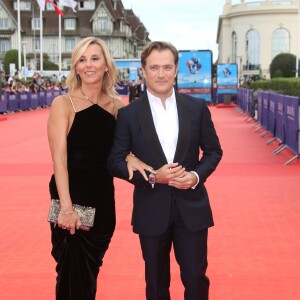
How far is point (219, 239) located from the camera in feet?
23.6

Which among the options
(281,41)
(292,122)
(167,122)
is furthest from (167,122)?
(281,41)

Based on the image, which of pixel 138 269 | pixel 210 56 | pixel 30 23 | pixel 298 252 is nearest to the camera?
pixel 138 269

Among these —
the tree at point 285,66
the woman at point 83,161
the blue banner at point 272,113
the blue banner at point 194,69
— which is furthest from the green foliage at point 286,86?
the tree at point 285,66

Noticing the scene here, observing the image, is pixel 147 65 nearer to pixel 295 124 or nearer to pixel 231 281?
pixel 231 281

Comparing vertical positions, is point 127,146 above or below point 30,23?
below

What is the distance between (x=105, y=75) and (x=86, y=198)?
2.61 feet

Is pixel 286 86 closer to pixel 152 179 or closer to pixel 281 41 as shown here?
pixel 152 179

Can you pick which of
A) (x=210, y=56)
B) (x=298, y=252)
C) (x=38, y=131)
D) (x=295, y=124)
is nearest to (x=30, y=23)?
(x=210, y=56)

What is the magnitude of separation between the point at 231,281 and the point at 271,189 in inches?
192

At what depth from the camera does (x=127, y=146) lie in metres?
3.92

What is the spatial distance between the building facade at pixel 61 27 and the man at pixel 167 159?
318ft

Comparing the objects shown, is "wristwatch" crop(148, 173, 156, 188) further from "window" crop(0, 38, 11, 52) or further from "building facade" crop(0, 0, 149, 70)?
"window" crop(0, 38, 11, 52)

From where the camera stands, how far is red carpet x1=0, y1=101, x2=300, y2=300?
5.57 meters

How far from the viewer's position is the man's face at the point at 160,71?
→ 3842 mm
